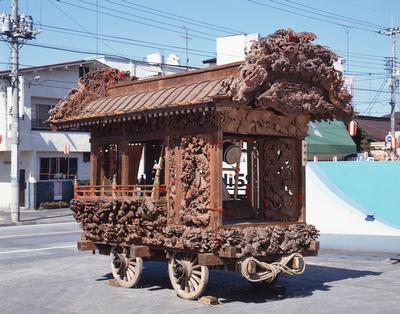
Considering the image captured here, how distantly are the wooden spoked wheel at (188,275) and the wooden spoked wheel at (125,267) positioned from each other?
3.38 feet

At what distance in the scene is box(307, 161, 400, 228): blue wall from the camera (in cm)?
1767

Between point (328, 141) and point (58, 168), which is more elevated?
point (328, 141)

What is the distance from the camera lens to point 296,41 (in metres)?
10.5

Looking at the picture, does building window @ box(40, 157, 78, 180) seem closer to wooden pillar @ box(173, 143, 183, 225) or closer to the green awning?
the green awning

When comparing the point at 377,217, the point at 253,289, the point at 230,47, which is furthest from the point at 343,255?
the point at 230,47

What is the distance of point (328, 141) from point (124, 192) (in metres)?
23.7

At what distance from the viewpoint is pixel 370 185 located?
59.3 ft

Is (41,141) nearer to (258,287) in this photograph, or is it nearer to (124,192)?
(124,192)

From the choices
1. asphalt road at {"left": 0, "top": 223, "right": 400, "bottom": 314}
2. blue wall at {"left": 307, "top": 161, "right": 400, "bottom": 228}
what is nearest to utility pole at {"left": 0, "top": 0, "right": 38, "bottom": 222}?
asphalt road at {"left": 0, "top": 223, "right": 400, "bottom": 314}

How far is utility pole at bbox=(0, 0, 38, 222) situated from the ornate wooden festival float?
1730 centimetres

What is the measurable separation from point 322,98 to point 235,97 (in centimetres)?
188

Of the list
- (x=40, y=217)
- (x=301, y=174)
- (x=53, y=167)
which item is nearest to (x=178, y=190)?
(x=301, y=174)

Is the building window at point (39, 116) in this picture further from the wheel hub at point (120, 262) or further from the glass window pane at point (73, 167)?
the wheel hub at point (120, 262)

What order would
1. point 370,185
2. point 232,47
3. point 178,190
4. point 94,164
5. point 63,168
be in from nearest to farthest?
point 178,190 < point 94,164 < point 370,185 < point 63,168 < point 232,47
